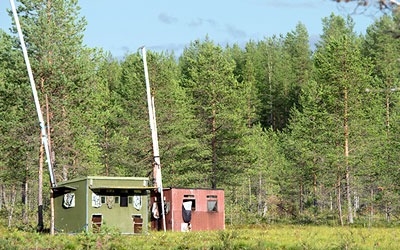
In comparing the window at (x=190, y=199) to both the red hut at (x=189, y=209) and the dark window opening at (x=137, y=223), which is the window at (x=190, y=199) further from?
the dark window opening at (x=137, y=223)

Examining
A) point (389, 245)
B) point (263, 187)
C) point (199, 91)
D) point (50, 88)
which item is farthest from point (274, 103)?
point (389, 245)

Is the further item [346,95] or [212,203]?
[346,95]

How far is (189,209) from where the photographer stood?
29.3 m

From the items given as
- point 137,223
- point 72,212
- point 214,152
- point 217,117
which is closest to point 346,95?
point 217,117

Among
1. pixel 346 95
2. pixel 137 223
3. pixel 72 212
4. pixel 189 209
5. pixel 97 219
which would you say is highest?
pixel 346 95

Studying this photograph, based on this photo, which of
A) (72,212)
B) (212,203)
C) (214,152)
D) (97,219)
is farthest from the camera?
(214,152)

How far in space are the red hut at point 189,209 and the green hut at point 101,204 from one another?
4496 millimetres

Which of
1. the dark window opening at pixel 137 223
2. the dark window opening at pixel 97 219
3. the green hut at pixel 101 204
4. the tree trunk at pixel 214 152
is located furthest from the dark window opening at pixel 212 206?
the tree trunk at pixel 214 152

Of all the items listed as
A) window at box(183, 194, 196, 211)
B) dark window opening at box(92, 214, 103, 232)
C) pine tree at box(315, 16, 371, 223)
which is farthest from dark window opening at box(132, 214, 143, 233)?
pine tree at box(315, 16, 371, 223)

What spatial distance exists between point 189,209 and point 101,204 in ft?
22.9

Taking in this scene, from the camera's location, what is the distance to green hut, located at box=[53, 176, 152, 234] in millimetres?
23391

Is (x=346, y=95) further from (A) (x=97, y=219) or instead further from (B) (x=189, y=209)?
(A) (x=97, y=219)

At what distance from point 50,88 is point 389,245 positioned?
20848 millimetres

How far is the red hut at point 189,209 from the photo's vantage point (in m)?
29.2
